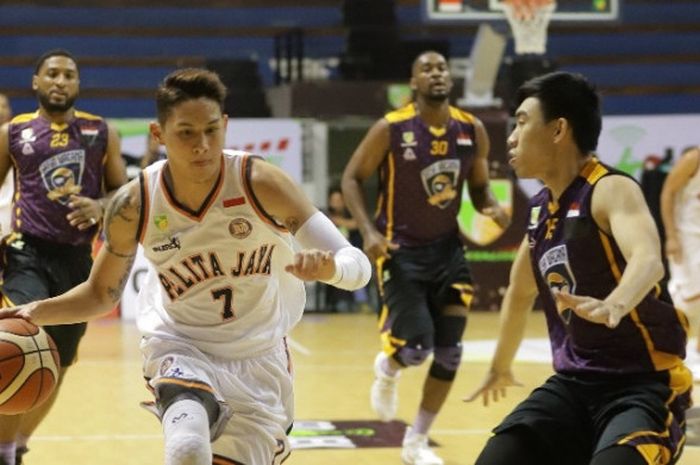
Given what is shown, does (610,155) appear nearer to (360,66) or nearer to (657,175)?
(657,175)

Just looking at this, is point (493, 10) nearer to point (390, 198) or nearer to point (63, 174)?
point (390, 198)

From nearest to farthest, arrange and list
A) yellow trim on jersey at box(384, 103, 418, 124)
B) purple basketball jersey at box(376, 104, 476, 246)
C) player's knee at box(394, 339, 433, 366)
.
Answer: player's knee at box(394, 339, 433, 366) → purple basketball jersey at box(376, 104, 476, 246) → yellow trim on jersey at box(384, 103, 418, 124)

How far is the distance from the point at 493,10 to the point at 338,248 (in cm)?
1043

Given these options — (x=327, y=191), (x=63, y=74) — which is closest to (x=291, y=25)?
(x=327, y=191)

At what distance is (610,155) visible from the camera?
1509 centimetres

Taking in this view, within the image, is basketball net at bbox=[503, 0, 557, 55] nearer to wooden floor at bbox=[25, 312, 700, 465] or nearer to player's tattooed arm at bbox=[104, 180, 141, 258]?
wooden floor at bbox=[25, 312, 700, 465]

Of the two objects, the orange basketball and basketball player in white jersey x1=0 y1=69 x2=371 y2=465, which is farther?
the orange basketball

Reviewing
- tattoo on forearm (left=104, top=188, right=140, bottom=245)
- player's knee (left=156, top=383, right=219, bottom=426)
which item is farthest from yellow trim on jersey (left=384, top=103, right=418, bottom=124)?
player's knee (left=156, top=383, right=219, bottom=426)

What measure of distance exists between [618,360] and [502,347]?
0.71 m

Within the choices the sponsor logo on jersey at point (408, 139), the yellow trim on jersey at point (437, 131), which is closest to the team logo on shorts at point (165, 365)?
the sponsor logo on jersey at point (408, 139)

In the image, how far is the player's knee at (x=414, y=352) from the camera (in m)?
6.87

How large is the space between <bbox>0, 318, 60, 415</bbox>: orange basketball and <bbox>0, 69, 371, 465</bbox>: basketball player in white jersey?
10 centimetres

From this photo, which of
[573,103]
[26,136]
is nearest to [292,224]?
[573,103]

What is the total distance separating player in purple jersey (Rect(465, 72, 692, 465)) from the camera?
3.79 m
